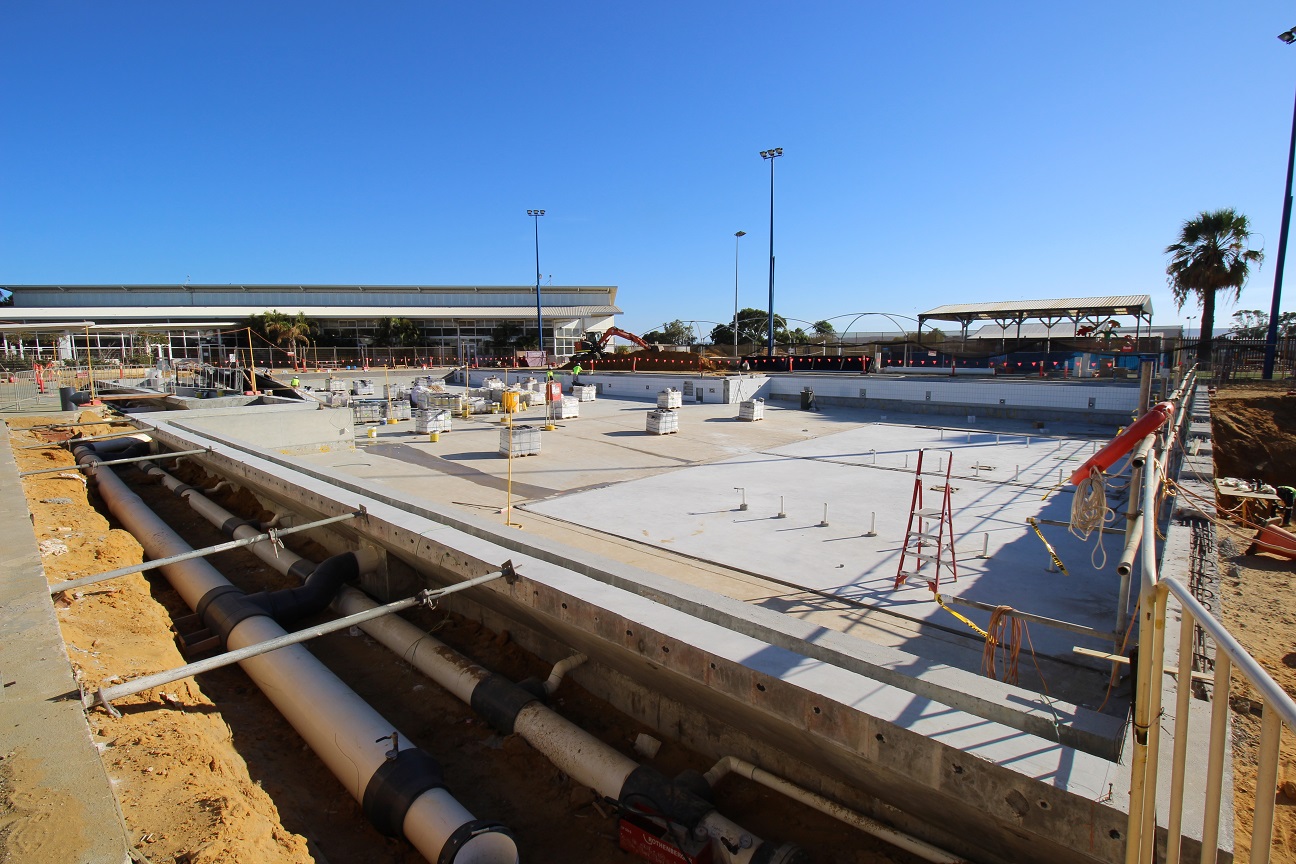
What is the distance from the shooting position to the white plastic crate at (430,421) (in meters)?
23.0

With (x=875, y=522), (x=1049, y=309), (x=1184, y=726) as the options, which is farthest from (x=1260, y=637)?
(x=1049, y=309)

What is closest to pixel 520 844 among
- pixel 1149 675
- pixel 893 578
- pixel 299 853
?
pixel 299 853

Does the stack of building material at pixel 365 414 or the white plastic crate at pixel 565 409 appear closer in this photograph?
the stack of building material at pixel 365 414

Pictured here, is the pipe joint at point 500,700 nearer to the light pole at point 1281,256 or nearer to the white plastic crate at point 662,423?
the white plastic crate at point 662,423

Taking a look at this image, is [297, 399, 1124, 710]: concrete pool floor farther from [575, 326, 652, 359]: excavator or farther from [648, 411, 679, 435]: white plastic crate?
[575, 326, 652, 359]: excavator

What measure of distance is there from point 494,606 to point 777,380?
30005 millimetres

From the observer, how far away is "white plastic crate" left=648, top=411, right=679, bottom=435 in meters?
23.7

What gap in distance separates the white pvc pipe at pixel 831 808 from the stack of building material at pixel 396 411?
2458cm

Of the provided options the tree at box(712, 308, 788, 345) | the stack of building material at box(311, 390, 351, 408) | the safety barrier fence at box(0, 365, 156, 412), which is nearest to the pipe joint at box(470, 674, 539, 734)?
the safety barrier fence at box(0, 365, 156, 412)

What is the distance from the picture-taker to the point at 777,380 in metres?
35.7

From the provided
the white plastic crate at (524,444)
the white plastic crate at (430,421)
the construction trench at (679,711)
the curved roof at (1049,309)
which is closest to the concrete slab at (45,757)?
the construction trench at (679,711)

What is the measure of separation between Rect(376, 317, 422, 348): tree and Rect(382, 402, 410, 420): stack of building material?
125 ft

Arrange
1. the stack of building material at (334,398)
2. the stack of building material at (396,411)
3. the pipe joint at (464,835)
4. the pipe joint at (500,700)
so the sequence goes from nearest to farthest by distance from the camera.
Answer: the pipe joint at (464,835) < the pipe joint at (500,700) < the stack of building material at (396,411) < the stack of building material at (334,398)

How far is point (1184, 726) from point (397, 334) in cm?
6783
